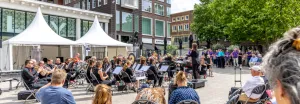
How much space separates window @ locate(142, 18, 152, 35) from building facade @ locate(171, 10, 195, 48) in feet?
86.0

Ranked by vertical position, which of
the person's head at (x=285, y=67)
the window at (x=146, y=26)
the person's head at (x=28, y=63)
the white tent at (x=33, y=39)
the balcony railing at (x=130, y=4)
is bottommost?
the person's head at (x=28, y=63)

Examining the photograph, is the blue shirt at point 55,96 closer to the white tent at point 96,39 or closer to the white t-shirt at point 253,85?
the white t-shirt at point 253,85

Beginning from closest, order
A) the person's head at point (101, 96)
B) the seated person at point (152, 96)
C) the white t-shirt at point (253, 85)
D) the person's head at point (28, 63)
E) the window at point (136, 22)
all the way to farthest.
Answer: the person's head at point (101, 96) → the seated person at point (152, 96) → the white t-shirt at point (253, 85) → the person's head at point (28, 63) → the window at point (136, 22)

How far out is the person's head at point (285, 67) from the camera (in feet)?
2.72

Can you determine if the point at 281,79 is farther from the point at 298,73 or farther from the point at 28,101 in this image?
the point at 28,101

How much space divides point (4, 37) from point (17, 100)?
15.7 m

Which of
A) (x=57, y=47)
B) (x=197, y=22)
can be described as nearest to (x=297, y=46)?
(x=57, y=47)

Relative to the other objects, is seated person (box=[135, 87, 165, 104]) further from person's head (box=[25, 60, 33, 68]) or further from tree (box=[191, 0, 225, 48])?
tree (box=[191, 0, 225, 48])

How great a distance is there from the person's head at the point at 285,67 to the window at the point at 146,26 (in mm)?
39574

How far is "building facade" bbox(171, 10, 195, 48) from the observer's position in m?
68.2

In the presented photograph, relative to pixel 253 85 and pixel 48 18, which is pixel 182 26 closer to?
pixel 48 18

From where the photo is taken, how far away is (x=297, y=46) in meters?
0.87

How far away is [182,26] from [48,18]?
1911 inches

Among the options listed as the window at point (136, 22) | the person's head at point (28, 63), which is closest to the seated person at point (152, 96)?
the person's head at point (28, 63)
